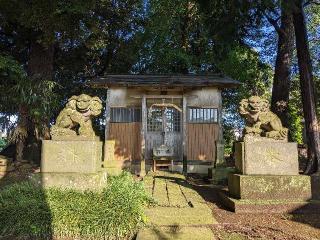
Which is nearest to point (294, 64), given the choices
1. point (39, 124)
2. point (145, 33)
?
point (145, 33)

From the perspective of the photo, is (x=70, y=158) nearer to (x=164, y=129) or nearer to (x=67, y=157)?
(x=67, y=157)

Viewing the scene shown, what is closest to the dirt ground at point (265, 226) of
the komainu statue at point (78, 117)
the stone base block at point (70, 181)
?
the stone base block at point (70, 181)

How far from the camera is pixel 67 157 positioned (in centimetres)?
693

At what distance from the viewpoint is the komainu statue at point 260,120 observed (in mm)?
7250

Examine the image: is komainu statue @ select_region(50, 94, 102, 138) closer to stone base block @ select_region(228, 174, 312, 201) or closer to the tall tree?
stone base block @ select_region(228, 174, 312, 201)

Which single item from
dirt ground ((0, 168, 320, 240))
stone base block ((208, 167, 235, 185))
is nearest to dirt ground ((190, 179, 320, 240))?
dirt ground ((0, 168, 320, 240))

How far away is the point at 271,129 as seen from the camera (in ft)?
24.0

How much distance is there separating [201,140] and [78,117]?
878 cm

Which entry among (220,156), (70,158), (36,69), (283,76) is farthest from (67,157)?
(283,76)

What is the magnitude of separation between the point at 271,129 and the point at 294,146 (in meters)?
0.54

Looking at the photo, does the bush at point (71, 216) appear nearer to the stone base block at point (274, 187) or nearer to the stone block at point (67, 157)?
the stone block at point (67, 157)

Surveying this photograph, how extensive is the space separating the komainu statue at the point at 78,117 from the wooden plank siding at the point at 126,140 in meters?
8.04

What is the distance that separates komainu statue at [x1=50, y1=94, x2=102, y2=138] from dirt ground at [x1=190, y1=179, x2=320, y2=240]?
9.88 ft

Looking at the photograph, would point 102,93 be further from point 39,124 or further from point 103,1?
point 39,124
